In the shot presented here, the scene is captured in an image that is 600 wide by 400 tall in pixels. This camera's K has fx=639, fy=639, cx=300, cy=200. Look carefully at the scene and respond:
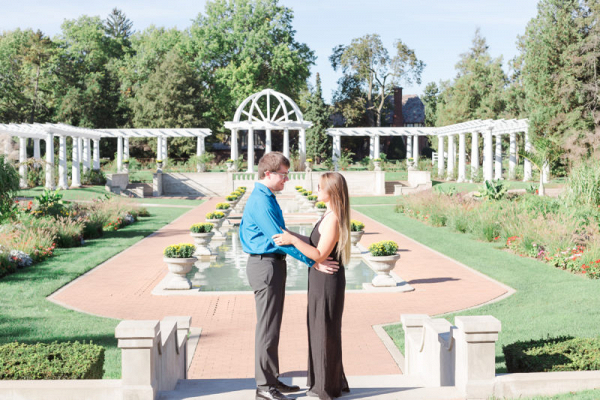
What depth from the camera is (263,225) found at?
15.5 ft

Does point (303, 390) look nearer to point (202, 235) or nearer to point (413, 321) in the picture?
point (413, 321)

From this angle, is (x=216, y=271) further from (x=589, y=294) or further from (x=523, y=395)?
(x=523, y=395)

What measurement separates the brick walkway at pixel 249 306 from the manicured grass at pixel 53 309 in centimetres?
34

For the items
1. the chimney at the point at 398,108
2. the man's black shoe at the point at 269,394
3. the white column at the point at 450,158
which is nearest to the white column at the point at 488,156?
the white column at the point at 450,158

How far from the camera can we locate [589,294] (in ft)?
33.0

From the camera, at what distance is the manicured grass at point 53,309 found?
759cm

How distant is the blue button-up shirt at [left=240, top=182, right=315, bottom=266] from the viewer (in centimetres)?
471

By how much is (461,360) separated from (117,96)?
57.9 meters

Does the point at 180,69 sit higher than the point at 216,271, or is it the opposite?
the point at 180,69

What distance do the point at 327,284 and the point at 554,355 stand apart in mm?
2189

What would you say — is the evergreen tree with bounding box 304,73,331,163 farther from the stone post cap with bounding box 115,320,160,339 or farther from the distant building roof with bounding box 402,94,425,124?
the stone post cap with bounding box 115,320,160,339

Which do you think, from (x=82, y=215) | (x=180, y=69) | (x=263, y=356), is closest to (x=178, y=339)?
(x=263, y=356)

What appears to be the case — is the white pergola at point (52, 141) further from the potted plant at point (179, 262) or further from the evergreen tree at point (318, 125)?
the potted plant at point (179, 262)

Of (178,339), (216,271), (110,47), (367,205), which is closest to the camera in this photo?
(178,339)
